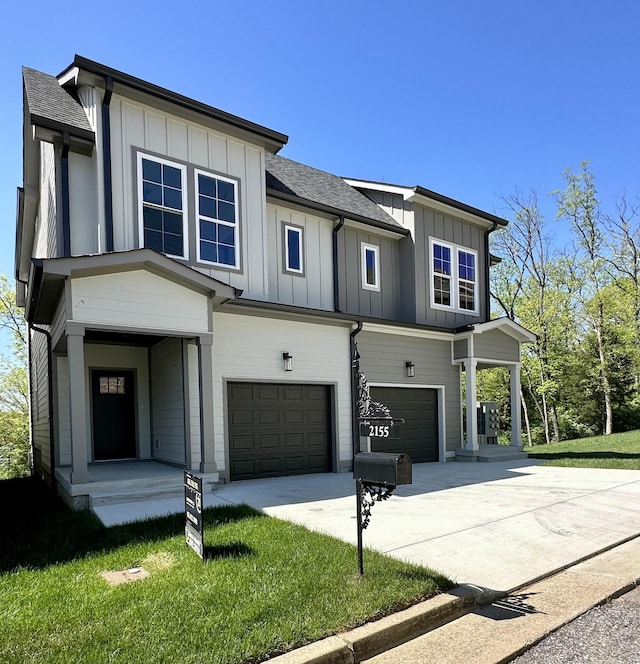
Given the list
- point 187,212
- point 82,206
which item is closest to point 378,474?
point 187,212

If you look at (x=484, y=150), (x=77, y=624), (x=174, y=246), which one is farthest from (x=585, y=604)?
(x=484, y=150)

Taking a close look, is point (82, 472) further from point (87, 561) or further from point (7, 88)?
point (7, 88)

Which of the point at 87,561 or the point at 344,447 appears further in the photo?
the point at 344,447

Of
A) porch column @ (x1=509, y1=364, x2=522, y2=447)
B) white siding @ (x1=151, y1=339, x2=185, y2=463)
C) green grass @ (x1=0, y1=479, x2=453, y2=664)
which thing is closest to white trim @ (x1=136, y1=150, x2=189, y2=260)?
white siding @ (x1=151, y1=339, x2=185, y2=463)

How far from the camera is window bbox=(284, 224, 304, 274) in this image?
36.3 feet

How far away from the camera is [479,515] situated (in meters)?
6.53

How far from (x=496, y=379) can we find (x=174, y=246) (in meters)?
21.4

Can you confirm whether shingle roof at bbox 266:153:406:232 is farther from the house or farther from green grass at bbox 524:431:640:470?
green grass at bbox 524:431:640:470

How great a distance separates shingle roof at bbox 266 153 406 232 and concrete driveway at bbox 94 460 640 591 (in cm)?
615

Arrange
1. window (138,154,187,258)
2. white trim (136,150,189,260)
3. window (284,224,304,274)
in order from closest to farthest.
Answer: white trim (136,150,189,260)
window (138,154,187,258)
window (284,224,304,274)

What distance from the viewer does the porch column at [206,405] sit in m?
8.12

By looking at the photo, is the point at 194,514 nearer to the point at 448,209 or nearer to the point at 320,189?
the point at 320,189

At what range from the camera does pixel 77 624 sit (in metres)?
3.30

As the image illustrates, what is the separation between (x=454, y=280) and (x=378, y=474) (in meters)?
10.8
